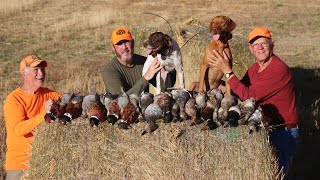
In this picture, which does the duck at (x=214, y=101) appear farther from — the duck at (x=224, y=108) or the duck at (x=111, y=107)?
the duck at (x=111, y=107)

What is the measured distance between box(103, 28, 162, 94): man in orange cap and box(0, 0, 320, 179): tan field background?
1.25 metres

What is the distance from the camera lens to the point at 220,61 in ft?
18.7

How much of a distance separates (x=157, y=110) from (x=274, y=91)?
129 centimetres

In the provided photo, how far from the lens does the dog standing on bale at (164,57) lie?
6.09 metres

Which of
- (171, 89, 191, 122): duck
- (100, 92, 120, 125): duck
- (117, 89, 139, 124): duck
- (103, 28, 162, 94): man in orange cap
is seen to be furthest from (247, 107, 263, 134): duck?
(103, 28, 162, 94): man in orange cap

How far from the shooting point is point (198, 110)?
487cm

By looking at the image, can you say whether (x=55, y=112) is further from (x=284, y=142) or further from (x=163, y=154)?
(x=284, y=142)

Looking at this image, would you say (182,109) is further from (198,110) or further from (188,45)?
(188,45)

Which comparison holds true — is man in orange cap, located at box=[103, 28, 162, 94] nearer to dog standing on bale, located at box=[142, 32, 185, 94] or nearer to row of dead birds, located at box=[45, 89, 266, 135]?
dog standing on bale, located at box=[142, 32, 185, 94]

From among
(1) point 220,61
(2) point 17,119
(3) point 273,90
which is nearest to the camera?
(3) point 273,90

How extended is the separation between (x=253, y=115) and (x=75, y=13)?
19.6 metres

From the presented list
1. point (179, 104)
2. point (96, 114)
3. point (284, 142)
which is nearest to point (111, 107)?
point (96, 114)

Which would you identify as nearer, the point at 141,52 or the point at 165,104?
the point at 165,104

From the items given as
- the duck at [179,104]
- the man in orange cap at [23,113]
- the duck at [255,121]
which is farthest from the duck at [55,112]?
the duck at [255,121]
